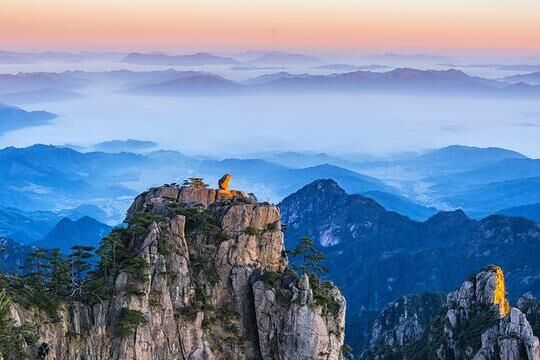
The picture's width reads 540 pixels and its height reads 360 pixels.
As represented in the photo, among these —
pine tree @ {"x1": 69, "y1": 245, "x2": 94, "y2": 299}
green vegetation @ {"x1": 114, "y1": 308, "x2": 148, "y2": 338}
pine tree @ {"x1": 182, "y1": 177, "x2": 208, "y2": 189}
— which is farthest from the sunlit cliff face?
pine tree @ {"x1": 69, "y1": 245, "x2": 94, "y2": 299}

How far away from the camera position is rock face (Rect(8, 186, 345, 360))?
190ft

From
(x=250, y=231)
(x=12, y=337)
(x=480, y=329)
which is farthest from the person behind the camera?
(x=480, y=329)

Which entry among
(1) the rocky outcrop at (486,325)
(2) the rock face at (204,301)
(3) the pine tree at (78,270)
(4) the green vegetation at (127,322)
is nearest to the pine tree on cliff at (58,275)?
(3) the pine tree at (78,270)

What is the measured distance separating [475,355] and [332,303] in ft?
101

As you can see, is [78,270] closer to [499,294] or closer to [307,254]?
[307,254]

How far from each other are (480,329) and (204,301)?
43208 mm

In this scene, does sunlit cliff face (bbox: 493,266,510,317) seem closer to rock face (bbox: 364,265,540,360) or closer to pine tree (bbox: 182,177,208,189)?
rock face (bbox: 364,265,540,360)

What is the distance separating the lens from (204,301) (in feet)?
205

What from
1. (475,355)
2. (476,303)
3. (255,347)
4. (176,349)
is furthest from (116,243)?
(476,303)

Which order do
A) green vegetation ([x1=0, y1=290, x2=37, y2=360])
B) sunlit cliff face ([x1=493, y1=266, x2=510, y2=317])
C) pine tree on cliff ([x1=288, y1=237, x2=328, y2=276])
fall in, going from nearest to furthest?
1. green vegetation ([x1=0, y1=290, x2=37, y2=360])
2. pine tree on cliff ([x1=288, y1=237, x2=328, y2=276])
3. sunlit cliff face ([x1=493, y1=266, x2=510, y2=317])

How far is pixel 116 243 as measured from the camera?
60344mm

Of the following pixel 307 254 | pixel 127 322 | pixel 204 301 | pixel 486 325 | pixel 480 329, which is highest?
pixel 307 254

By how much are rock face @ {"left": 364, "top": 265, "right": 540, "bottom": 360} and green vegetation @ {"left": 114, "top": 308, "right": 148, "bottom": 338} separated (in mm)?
41976

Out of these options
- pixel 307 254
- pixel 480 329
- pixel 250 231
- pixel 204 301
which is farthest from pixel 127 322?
pixel 480 329
